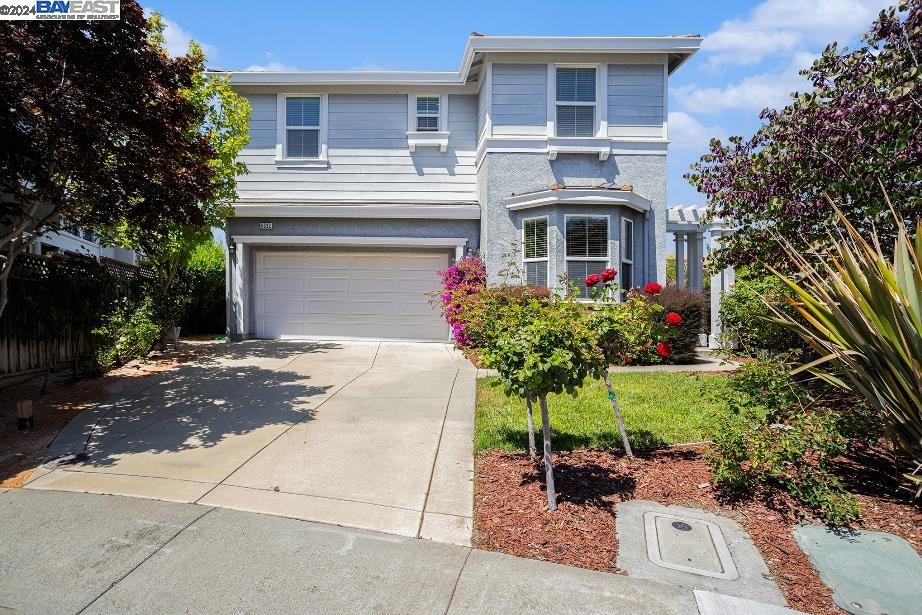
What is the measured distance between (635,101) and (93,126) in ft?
34.7

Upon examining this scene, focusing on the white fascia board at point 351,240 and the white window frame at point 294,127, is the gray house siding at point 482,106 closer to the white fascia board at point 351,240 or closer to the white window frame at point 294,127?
the white fascia board at point 351,240

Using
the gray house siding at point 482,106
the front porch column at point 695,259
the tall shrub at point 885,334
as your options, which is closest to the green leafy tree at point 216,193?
the gray house siding at point 482,106

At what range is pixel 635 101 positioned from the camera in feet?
40.3

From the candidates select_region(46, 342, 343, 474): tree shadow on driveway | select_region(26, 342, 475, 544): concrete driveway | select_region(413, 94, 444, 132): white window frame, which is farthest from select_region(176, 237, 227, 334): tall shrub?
select_region(26, 342, 475, 544): concrete driveway

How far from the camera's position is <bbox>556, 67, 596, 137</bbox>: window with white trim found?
12297 millimetres

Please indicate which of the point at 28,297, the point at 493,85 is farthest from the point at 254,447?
the point at 493,85

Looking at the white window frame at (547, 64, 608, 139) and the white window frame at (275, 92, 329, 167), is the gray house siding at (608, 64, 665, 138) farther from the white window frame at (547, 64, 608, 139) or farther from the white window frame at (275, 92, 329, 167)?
the white window frame at (275, 92, 329, 167)

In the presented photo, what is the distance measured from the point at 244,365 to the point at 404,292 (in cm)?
452

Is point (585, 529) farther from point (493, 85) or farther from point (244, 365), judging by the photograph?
point (493, 85)

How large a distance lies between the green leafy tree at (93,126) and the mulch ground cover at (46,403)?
143cm

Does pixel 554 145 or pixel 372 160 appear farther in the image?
pixel 372 160

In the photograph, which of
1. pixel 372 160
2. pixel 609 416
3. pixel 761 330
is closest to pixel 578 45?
pixel 372 160

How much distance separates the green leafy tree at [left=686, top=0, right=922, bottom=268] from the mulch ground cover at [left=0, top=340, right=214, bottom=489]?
7.19m

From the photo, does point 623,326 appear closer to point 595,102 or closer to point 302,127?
point 595,102
